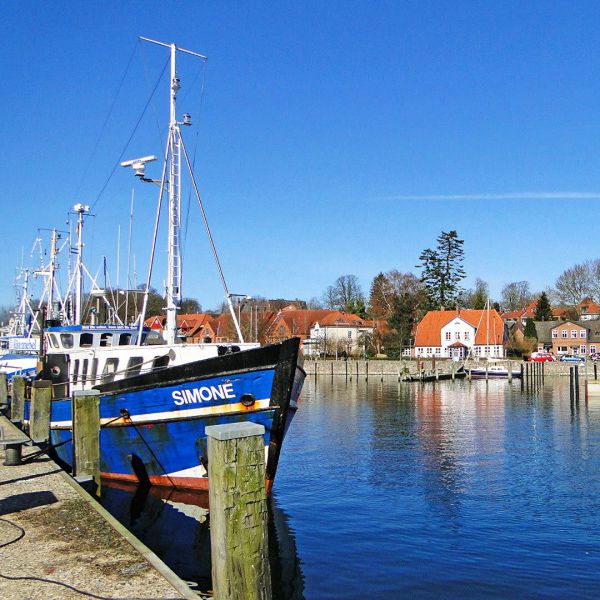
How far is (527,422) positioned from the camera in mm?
35344

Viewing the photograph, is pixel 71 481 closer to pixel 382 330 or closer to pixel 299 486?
pixel 299 486

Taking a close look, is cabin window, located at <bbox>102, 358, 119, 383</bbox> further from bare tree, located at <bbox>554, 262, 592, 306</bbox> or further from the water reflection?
→ bare tree, located at <bbox>554, 262, 592, 306</bbox>

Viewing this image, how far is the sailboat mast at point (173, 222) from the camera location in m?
18.1

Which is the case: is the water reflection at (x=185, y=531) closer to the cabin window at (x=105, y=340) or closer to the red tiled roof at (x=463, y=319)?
the cabin window at (x=105, y=340)

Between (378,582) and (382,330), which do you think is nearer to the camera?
(378,582)

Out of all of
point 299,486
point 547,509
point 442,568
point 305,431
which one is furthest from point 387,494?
point 305,431

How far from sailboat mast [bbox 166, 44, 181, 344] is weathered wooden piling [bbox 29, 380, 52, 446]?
148 inches

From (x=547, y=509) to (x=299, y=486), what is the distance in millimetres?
6509

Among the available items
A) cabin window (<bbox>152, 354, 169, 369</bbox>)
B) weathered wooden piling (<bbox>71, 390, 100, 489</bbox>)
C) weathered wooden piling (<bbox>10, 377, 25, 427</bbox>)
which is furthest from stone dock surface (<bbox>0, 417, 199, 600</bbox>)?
weathered wooden piling (<bbox>10, 377, 25, 427</bbox>)

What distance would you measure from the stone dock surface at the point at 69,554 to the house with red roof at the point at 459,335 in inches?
3461

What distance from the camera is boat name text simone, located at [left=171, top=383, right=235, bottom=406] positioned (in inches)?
566

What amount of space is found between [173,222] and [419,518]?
32.0ft

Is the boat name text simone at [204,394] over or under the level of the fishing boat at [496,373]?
over

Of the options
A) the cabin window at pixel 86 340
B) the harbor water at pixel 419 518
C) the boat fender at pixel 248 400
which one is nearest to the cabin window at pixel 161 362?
the harbor water at pixel 419 518
